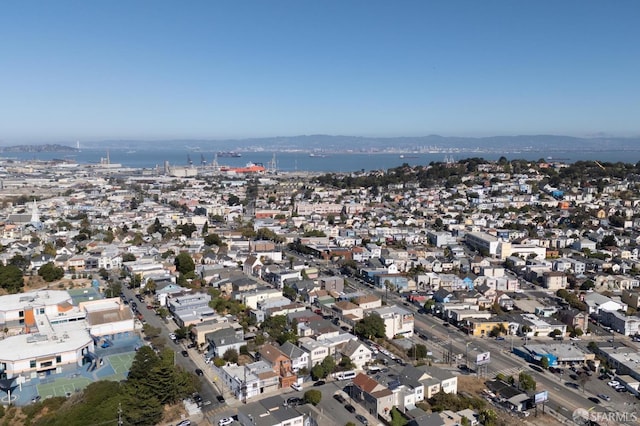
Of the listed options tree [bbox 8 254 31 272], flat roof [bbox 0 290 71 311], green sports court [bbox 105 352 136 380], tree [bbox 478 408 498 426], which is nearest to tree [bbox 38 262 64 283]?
tree [bbox 8 254 31 272]

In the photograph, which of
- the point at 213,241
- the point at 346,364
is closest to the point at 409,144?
the point at 213,241

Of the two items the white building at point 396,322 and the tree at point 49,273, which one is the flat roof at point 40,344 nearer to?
the tree at point 49,273

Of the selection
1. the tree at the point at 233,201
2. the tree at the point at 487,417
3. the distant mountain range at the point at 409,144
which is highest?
the distant mountain range at the point at 409,144

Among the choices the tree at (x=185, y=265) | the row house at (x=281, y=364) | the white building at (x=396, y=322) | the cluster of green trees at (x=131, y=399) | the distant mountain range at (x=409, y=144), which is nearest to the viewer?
the cluster of green trees at (x=131, y=399)

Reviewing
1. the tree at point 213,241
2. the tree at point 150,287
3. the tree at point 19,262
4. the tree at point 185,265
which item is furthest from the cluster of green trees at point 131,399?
the tree at point 213,241

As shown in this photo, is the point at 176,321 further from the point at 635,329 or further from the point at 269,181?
the point at 269,181

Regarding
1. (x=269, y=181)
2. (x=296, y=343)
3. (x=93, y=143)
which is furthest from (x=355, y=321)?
(x=93, y=143)

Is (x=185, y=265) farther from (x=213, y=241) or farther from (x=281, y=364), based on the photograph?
(x=281, y=364)
